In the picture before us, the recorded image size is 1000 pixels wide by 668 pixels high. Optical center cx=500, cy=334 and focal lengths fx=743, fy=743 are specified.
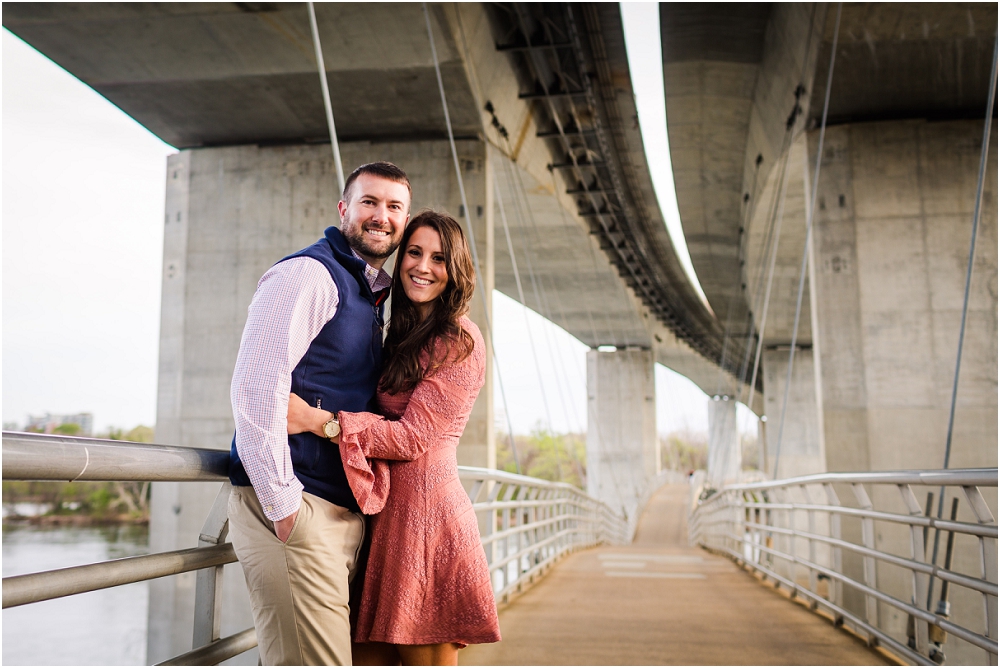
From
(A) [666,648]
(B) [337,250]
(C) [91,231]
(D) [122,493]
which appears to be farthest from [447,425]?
(D) [122,493]

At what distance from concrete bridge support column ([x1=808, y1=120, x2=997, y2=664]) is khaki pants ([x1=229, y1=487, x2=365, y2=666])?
9261 mm

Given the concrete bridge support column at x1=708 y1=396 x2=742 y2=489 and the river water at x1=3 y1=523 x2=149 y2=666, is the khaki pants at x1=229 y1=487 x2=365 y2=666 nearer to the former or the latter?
the river water at x1=3 y1=523 x2=149 y2=666

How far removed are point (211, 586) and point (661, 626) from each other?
139 inches

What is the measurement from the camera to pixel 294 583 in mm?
1597

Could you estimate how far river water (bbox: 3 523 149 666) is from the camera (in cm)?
4091

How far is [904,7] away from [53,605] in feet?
210

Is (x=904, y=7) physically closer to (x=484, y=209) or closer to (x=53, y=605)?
(x=484, y=209)

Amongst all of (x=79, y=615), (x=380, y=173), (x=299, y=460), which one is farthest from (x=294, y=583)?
(x=79, y=615)

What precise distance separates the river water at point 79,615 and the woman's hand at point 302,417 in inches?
1583

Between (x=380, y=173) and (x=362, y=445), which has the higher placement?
(x=380, y=173)

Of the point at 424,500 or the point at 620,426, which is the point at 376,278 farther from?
the point at 620,426

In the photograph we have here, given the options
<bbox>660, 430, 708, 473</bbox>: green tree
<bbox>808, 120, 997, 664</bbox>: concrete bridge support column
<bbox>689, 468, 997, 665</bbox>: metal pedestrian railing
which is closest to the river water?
<bbox>689, 468, 997, 665</bbox>: metal pedestrian railing

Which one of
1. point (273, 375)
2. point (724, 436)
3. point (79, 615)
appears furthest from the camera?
point (724, 436)

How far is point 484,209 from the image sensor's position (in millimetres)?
11625
